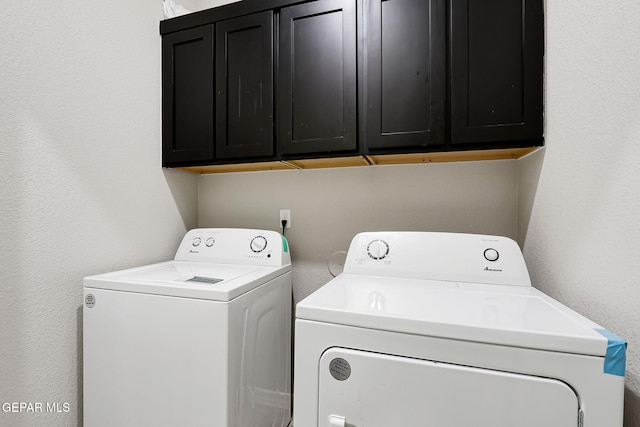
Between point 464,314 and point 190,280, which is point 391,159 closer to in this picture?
point 464,314

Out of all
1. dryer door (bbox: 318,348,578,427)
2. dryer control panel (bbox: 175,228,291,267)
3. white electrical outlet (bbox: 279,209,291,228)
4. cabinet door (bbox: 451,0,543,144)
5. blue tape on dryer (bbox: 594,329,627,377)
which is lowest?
dryer door (bbox: 318,348,578,427)

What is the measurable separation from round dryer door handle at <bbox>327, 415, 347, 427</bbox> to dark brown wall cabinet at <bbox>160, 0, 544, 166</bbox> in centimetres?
100

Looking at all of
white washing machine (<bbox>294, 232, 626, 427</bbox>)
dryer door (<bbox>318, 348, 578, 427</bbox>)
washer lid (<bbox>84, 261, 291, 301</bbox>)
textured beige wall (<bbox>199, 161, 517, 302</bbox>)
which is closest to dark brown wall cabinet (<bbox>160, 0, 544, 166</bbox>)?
textured beige wall (<bbox>199, 161, 517, 302</bbox>)

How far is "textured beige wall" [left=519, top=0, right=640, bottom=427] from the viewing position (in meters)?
0.67

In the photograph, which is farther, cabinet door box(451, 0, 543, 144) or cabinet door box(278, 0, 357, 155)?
cabinet door box(278, 0, 357, 155)

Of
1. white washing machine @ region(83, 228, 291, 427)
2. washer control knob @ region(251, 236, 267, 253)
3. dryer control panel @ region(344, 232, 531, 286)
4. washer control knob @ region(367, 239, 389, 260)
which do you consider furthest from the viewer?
washer control knob @ region(251, 236, 267, 253)

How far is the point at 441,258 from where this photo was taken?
1200 millimetres

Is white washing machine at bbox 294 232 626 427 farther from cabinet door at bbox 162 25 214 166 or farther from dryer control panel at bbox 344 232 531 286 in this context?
cabinet door at bbox 162 25 214 166

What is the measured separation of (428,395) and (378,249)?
0.66 m

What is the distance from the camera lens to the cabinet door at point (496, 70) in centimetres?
108

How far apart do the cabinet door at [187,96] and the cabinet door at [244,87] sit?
68 mm

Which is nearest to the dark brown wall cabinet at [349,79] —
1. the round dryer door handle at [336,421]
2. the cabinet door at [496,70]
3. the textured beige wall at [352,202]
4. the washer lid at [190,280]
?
Answer: the cabinet door at [496,70]

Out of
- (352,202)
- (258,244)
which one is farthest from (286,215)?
(352,202)

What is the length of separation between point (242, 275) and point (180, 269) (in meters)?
0.38
